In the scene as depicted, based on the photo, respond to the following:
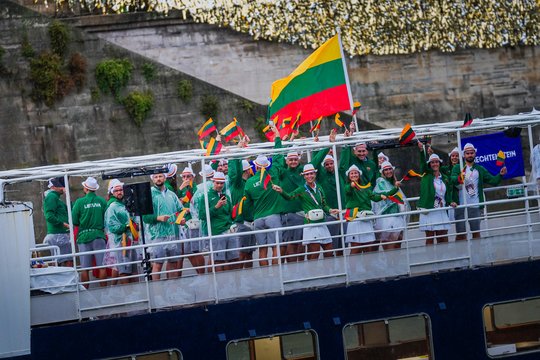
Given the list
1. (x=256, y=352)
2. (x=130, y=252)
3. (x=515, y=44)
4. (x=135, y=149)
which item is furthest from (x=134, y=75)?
(x=256, y=352)

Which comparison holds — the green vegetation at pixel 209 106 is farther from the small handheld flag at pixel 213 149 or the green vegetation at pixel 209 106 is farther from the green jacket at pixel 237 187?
the small handheld flag at pixel 213 149

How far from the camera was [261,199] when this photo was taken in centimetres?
1653

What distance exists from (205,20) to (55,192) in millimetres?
10097

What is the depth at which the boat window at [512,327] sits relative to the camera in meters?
15.7

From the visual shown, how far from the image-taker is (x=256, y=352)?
49.4 ft

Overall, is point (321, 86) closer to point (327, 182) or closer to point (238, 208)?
point (327, 182)

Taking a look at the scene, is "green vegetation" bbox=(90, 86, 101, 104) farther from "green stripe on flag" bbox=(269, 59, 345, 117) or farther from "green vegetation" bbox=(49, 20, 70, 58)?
"green stripe on flag" bbox=(269, 59, 345, 117)

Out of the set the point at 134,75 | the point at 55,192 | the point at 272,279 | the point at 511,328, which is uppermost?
the point at 134,75

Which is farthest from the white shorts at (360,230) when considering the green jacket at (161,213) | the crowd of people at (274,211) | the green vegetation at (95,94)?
the green vegetation at (95,94)

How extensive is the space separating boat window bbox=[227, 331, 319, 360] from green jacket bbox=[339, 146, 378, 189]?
8.48 feet

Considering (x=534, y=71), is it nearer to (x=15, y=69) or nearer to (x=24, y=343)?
(x=15, y=69)

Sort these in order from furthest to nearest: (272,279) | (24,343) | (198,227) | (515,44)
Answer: (515,44)
(198,227)
(272,279)
(24,343)

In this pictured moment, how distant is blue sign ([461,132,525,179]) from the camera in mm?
18406

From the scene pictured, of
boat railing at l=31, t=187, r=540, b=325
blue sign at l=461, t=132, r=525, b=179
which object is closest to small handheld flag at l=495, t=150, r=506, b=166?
blue sign at l=461, t=132, r=525, b=179
